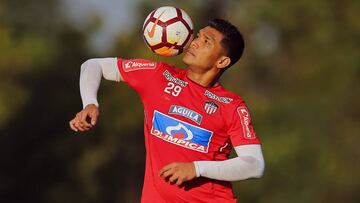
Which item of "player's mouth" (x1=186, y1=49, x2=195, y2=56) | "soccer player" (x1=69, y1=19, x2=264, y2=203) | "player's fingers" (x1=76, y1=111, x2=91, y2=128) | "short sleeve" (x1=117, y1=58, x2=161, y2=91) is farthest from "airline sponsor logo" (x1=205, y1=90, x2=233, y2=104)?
"player's fingers" (x1=76, y1=111, x2=91, y2=128)

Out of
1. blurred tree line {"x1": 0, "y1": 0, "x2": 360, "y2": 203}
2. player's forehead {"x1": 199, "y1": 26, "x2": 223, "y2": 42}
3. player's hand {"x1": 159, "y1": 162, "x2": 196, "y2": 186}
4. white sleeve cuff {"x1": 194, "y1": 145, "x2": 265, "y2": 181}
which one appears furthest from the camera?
blurred tree line {"x1": 0, "y1": 0, "x2": 360, "y2": 203}

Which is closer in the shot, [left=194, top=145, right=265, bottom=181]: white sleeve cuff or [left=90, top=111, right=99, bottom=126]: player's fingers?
[left=90, top=111, right=99, bottom=126]: player's fingers

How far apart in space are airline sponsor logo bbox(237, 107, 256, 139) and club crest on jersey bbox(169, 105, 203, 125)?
12.9 inches

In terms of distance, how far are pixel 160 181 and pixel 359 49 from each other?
24.3 metres

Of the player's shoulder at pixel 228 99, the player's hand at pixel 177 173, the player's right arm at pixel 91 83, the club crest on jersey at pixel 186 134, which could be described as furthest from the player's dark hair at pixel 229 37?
the player's hand at pixel 177 173

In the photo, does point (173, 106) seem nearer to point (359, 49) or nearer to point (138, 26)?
point (138, 26)

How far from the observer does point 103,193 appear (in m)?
28.1

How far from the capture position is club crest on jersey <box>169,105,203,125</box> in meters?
9.62

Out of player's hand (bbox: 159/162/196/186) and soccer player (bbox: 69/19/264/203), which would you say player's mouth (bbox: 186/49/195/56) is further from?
player's hand (bbox: 159/162/196/186)

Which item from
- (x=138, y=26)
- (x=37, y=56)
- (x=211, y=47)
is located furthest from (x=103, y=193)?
(x=211, y=47)

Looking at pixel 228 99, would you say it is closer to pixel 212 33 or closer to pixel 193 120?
pixel 193 120

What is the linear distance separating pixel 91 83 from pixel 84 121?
0.74 metres

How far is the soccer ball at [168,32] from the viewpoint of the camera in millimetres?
9992

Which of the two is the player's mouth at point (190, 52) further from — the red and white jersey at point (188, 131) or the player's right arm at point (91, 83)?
the player's right arm at point (91, 83)
